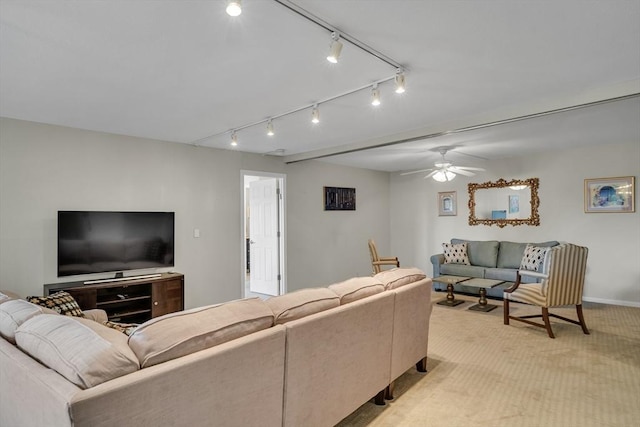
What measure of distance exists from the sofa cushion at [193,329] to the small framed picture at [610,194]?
584cm

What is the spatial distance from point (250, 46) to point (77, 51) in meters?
1.07

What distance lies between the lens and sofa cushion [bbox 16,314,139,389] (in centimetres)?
113

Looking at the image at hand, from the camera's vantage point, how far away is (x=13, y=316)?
1.60 metres

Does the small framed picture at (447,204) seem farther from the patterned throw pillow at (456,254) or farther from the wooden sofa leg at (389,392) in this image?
the wooden sofa leg at (389,392)

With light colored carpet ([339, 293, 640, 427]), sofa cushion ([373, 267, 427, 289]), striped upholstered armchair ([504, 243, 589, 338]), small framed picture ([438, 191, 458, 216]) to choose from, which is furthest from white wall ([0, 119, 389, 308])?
striped upholstered armchair ([504, 243, 589, 338])

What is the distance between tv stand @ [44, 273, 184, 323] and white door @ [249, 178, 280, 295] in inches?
76.0

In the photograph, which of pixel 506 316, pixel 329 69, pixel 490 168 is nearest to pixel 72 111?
pixel 329 69

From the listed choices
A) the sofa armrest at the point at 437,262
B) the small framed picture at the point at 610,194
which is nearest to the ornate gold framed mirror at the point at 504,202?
the small framed picture at the point at 610,194

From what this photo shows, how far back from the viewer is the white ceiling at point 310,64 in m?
1.81

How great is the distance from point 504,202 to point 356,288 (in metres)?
5.18

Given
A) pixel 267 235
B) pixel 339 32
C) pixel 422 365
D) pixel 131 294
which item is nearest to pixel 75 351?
pixel 339 32

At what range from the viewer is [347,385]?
6.86 feet

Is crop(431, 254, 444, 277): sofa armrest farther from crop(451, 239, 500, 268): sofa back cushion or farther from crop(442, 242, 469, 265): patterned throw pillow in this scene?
crop(451, 239, 500, 268): sofa back cushion

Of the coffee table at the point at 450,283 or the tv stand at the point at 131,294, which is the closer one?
the tv stand at the point at 131,294
